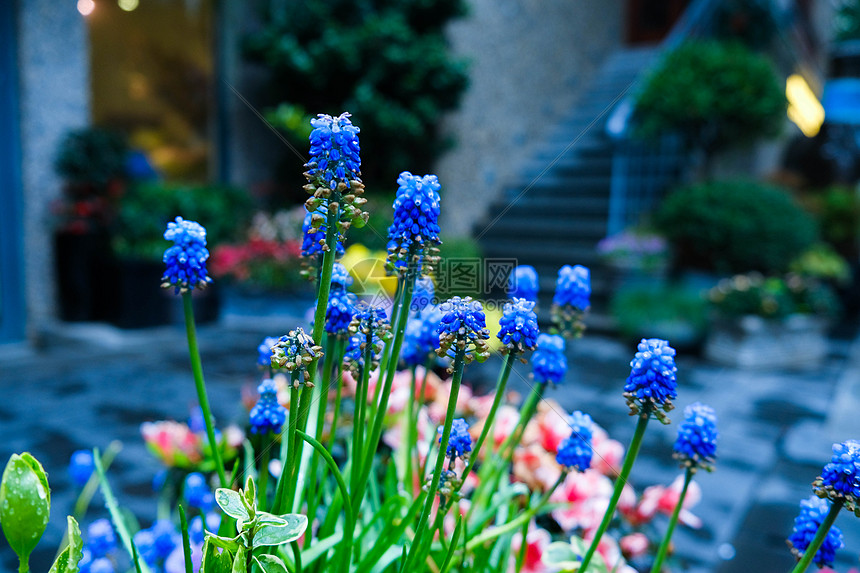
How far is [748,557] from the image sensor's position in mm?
1899

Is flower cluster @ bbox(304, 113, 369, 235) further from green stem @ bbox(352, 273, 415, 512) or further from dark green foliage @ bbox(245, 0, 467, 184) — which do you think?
dark green foliage @ bbox(245, 0, 467, 184)

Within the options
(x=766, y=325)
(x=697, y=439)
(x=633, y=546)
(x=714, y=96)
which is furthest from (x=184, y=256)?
(x=714, y=96)

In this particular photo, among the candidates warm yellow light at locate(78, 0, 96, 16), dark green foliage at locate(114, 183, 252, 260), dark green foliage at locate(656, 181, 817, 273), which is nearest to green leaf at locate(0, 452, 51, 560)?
dark green foliage at locate(114, 183, 252, 260)

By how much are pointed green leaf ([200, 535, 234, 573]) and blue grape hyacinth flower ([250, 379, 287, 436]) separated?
0.82ft

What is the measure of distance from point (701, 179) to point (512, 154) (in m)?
2.41

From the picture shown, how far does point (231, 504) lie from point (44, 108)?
4854 millimetres

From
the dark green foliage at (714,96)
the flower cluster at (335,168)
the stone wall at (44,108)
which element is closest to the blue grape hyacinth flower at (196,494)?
the flower cluster at (335,168)

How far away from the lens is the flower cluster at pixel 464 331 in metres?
0.64

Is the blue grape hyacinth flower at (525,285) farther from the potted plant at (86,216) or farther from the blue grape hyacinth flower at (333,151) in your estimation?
the potted plant at (86,216)

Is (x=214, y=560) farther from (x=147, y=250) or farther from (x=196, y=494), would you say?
(x=147, y=250)

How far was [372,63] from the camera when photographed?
5.36 m

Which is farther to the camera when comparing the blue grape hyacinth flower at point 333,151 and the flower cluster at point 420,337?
the flower cluster at point 420,337

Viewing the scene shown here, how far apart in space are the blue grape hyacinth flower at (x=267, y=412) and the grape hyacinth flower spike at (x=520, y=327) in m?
0.38

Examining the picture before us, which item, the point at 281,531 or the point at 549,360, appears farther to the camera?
the point at 549,360
